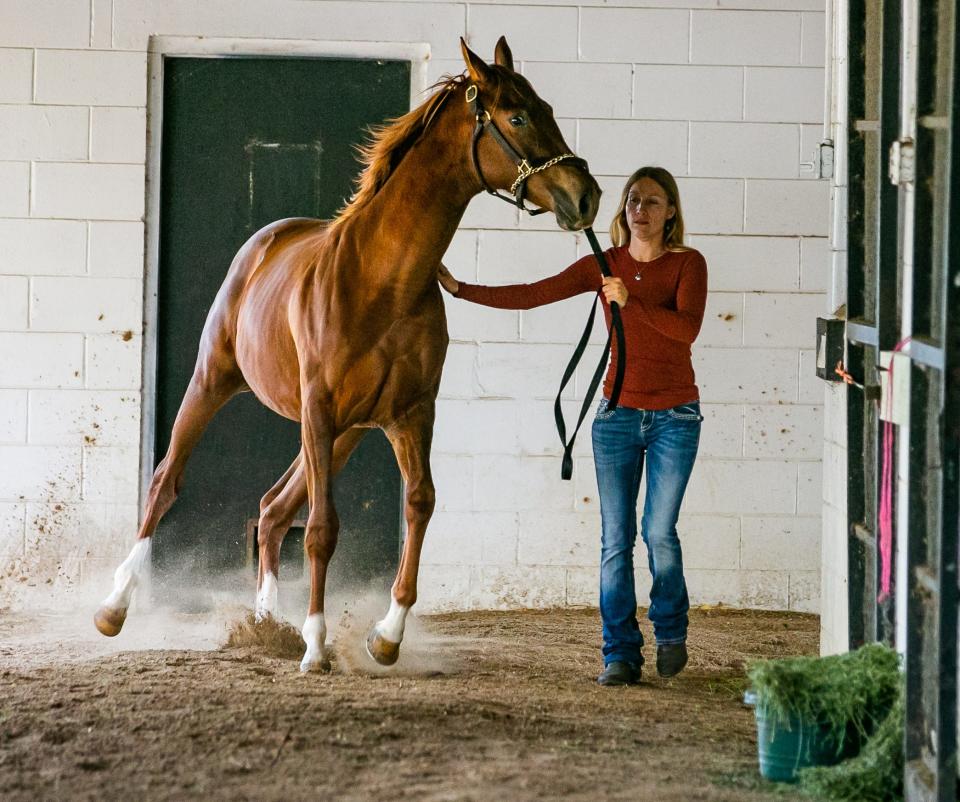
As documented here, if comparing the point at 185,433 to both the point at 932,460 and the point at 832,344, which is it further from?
the point at 932,460

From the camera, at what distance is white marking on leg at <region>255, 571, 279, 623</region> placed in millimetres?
4547

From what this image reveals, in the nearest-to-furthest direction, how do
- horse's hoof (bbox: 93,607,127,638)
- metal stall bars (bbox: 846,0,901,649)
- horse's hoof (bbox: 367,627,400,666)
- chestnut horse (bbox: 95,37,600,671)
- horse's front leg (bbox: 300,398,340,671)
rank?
metal stall bars (bbox: 846,0,901,649) < chestnut horse (bbox: 95,37,600,671) < horse's front leg (bbox: 300,398,340,671) < horse's hoof (bbox: 367,627,400,666) < horse's hoof (bbox: 93,607,127,638)

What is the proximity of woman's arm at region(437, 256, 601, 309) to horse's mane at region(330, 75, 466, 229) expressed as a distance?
0.35m

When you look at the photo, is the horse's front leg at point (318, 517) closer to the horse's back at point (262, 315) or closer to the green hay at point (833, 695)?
the horse's back at point (262, 315)

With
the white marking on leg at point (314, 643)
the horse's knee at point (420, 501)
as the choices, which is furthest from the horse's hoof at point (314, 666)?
the horse's knee at point (420, 501)

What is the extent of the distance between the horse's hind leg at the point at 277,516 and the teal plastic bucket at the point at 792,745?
2.19 metres

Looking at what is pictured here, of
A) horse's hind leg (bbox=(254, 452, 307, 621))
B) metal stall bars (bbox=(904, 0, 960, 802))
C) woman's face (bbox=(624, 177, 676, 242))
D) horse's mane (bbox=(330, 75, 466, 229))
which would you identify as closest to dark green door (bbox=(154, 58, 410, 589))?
horse's hind leg (bbox=(254, 452, 307, 621))

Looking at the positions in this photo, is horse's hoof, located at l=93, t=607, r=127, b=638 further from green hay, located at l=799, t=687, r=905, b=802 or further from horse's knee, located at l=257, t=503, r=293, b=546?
green hay, located at l=799, t=687, r=905, b=802

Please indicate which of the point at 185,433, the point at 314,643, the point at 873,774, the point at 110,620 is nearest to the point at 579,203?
the point at 314,643

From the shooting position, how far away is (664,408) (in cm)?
382

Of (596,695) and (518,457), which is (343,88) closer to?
(518,457)

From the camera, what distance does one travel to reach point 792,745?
2795 millimetres

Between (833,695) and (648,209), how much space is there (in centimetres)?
164

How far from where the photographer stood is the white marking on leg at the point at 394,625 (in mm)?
4062
